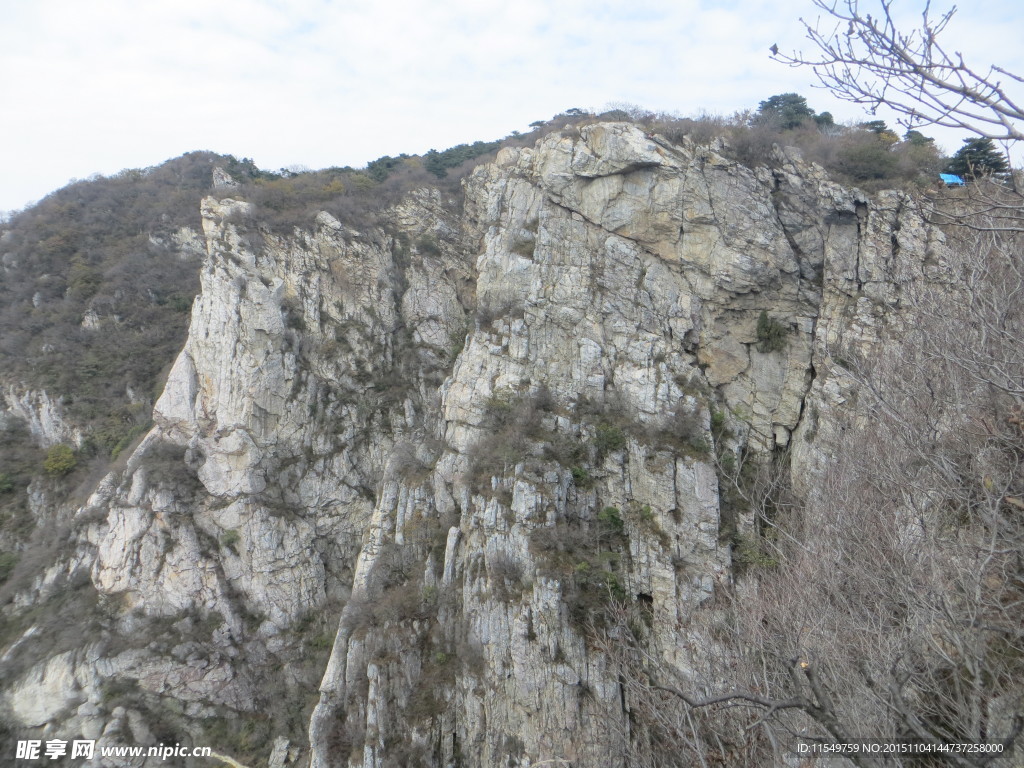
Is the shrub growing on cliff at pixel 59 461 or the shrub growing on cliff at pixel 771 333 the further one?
the shrub growing on cliff at pixel 59 461

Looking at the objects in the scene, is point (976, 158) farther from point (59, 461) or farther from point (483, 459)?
point (59, 461)

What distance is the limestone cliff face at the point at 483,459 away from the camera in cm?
1616

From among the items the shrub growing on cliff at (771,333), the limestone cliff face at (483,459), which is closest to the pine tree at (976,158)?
the limestone cliff face at (483,459)

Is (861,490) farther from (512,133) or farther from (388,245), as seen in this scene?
(512,133)

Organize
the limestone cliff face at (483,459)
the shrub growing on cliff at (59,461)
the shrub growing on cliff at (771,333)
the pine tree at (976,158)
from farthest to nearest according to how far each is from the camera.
A: the shrub growing on cliff at (59,461) → the shrub growing on cliff at (771,333) → the pine tree at (976,158) → the limestone cliff face at (483,459)

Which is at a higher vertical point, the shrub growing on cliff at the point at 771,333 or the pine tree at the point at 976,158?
the pine tree at the point at 976,158

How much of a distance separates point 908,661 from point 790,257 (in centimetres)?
1828

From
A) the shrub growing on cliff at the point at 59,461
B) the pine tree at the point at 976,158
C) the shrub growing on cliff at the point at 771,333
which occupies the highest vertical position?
the pine tree at the point at 976,158

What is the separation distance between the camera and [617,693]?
1446 centimetres

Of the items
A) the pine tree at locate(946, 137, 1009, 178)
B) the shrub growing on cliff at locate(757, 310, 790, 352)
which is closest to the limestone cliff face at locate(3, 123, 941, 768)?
the shrub growing on cliff at locate(757, 310, 790, 352)

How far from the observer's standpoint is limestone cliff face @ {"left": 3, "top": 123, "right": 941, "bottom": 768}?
53.0 ft

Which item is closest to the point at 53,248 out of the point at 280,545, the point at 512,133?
the point at 280,545

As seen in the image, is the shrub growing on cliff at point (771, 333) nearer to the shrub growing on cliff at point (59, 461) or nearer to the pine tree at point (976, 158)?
the pine tree at point (976, 158)

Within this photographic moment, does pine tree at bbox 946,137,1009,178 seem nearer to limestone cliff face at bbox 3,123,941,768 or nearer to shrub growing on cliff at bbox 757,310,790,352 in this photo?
limestone cliff face at bbox 3,123,941,768
